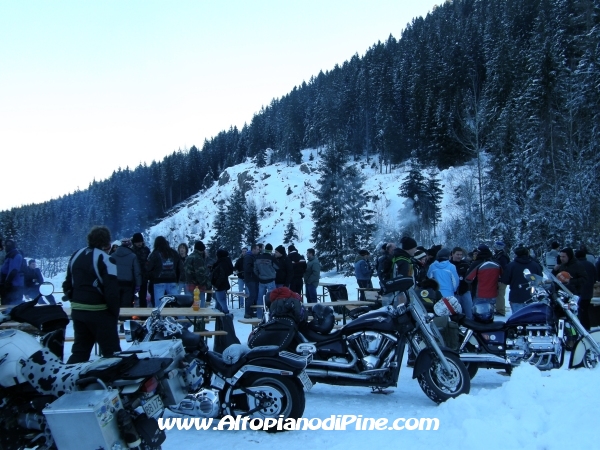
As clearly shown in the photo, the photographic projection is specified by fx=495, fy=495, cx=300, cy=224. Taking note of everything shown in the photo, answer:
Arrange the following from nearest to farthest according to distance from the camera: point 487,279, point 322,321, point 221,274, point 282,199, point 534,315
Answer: point 322,321 → point 534,315 → point 487,279 → point 221,274 → point 282,199

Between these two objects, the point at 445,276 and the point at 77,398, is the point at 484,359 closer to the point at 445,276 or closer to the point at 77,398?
the point at 445,276

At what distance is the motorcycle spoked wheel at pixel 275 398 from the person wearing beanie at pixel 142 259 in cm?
602

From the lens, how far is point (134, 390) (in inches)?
116

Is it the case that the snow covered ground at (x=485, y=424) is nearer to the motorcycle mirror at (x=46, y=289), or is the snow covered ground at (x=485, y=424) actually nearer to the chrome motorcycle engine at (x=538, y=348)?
the chrome motorcycle engine at (x=538, y=348)

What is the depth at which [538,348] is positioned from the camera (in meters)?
5.88

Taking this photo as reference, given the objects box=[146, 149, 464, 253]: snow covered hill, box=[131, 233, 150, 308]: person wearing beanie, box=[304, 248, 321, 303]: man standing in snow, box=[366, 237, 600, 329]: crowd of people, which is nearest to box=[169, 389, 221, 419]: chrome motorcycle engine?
box=[366, 237, 600, 329]: crowd of people

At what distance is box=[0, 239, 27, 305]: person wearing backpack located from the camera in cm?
947

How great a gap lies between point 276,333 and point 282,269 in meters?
7.48

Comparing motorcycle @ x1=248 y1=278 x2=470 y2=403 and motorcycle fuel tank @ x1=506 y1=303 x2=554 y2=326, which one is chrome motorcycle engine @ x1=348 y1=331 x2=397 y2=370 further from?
motorcycle fuel tank @ x1=506 y1=303 x2=554 y2=326

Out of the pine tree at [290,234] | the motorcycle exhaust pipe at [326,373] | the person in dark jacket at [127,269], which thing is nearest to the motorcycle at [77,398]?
the motorcycle exhaust pipe at [326,373]

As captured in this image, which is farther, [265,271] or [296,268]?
[296,268]

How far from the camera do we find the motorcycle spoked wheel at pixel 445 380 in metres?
5.12

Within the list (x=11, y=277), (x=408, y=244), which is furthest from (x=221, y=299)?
(x=408, y=244)

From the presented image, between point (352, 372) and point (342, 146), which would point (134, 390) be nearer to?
point (352, 372)
